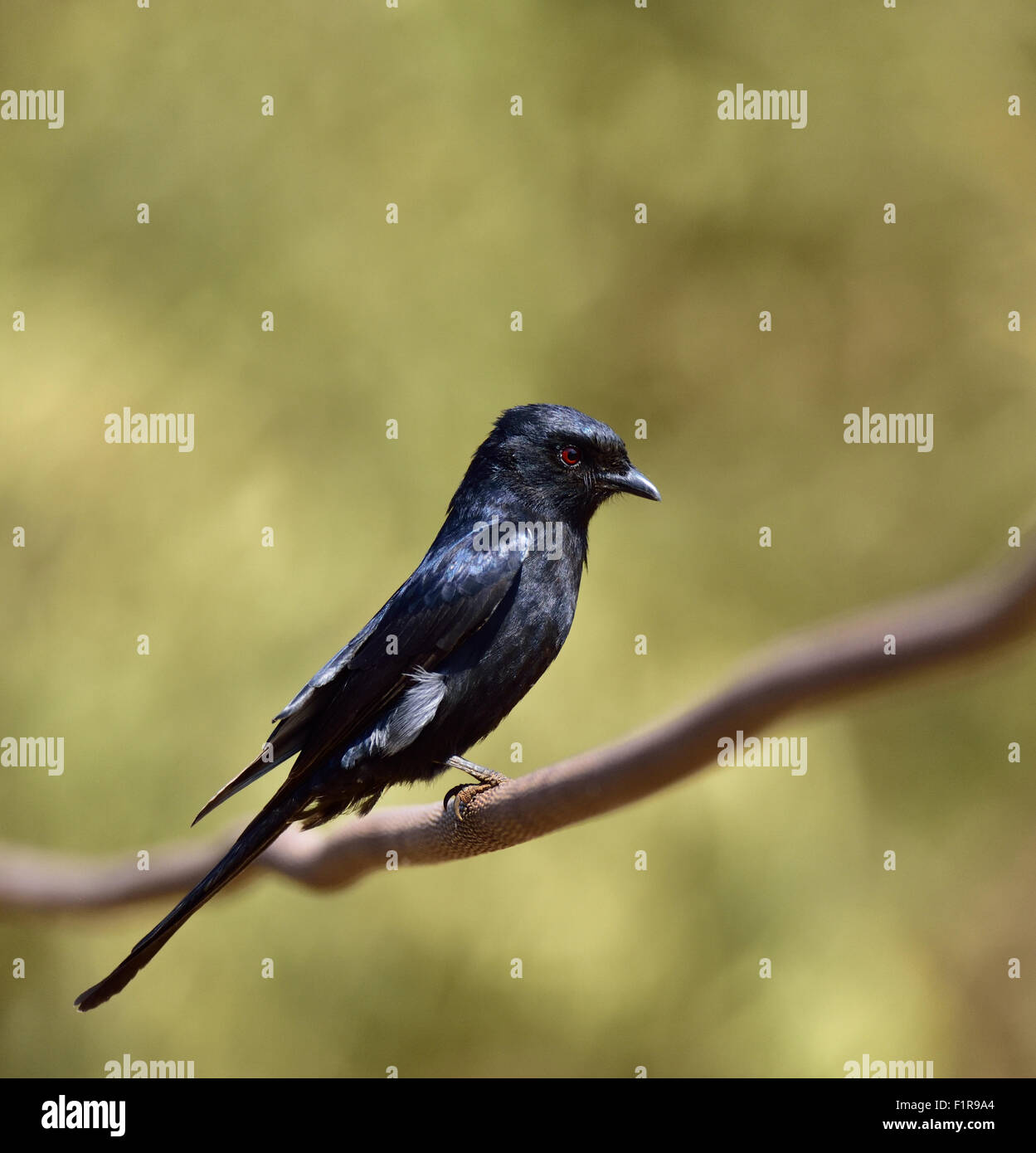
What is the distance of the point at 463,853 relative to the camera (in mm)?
2586

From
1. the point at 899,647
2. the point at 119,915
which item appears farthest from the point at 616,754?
the point at 119,915

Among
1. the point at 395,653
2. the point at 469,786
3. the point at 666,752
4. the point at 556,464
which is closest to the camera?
the point at 666,752

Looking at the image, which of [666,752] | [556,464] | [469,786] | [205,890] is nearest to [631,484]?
[556,464]

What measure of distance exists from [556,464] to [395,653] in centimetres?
75

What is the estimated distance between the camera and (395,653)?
2.96 metres

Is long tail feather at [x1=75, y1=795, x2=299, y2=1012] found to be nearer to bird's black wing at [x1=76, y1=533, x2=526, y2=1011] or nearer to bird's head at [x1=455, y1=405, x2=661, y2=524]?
bird's black wing at [x1=76, y1=533, x2=526, y2=1011]

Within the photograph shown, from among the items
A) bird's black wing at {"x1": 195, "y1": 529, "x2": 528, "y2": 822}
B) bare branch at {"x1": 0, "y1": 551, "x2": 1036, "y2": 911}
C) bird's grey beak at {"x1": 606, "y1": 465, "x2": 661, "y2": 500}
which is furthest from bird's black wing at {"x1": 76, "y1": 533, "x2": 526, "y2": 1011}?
bird's grey beak at {"x1": 606, "y1": 465, "x2": 661, "y2": 500}

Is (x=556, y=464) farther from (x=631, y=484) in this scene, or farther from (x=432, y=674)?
(x=432, y=674)

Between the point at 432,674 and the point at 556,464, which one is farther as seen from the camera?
the point at 556,464

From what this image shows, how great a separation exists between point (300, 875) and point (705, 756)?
1857 mm

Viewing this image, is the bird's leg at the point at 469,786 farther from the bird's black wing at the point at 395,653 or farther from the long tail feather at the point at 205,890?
the long tail feather at the point at 205,890

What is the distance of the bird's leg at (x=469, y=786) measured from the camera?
8.50 ft

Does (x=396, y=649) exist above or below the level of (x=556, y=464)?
below

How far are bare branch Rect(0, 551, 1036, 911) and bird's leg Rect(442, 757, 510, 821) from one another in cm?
5
